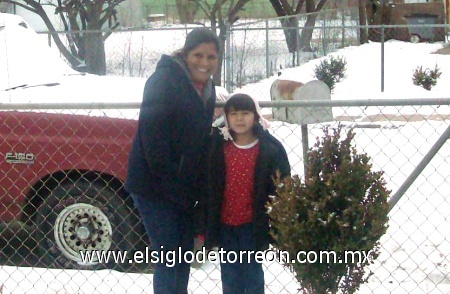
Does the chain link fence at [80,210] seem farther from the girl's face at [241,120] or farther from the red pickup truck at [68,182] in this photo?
the girl's face at [241,120]

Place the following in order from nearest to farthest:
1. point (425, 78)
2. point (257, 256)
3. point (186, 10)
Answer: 1. point (257, 256)
2. point (425, 78)
3. point (186, 10)

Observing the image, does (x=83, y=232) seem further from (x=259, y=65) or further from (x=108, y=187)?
(x=259, y=65)

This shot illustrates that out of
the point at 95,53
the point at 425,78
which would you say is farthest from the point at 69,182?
the point at 425,78

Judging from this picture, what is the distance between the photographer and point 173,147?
13.9ft

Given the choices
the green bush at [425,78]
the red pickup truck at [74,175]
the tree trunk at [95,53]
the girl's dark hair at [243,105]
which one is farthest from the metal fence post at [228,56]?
the girl's dark hair at [243,105]

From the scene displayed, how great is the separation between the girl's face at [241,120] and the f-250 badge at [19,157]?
2019mm

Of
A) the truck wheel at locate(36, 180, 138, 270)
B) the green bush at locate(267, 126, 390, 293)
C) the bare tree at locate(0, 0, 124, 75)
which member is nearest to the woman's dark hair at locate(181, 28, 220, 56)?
the green bush at locate(267, 126, 390, 293)

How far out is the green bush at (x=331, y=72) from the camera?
1919 cm

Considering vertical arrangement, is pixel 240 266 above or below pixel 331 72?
above

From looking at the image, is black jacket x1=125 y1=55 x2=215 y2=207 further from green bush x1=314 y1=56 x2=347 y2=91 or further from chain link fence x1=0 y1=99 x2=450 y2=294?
green bush x1=314 y1=56 x2=347 y2=91

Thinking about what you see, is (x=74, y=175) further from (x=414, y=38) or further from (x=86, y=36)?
(x=414, y=38)

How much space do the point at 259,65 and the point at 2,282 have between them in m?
13.6

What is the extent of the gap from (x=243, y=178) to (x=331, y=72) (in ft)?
51.2

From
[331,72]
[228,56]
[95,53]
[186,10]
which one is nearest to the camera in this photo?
[228,56]
